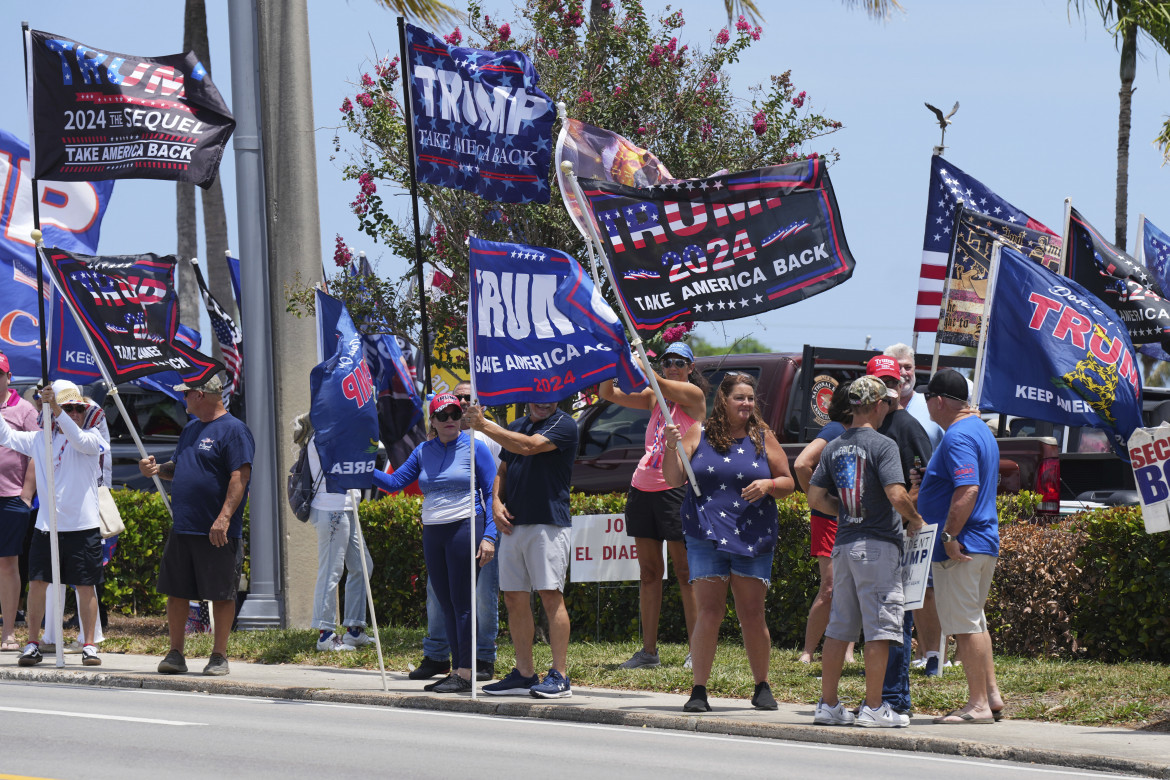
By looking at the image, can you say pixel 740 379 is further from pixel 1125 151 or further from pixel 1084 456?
pixel 1125 151

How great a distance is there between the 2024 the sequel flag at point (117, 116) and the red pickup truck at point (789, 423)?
4.03 meters

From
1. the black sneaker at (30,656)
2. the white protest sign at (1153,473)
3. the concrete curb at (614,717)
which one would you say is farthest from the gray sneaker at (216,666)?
the white protest sign at (1153,473)

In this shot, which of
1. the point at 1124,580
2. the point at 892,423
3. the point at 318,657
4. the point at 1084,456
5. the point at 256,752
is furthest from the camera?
the point at 1084,456

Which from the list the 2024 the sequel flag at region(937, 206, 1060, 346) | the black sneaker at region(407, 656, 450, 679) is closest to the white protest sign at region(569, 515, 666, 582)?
the black sneaker at region(407, 656, 450, 679)

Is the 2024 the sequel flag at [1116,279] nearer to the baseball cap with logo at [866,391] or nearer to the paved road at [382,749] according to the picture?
the baseball cap with logo at [866,391]

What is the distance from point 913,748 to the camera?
789 centimetres

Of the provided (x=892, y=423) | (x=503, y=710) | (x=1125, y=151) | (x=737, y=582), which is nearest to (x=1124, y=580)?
(x=892, y=423)

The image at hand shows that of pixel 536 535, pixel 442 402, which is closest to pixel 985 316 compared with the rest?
pixel 536 535

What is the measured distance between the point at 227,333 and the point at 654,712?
21.9 ft

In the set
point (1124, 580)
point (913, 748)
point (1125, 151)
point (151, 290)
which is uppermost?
point (1125, 151)

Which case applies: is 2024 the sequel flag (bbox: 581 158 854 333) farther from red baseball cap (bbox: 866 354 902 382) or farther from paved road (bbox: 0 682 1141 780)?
paved road (bbox: 0 682 1141 780)

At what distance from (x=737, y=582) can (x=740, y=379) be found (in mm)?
1195

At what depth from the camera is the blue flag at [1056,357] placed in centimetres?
917

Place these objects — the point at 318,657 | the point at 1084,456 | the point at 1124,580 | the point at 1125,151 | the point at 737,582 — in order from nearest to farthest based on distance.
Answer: the point at 737,582 → the point at 1124,580 → the point at 318,657 → the point at 1084,456 → the point at 1125,151
